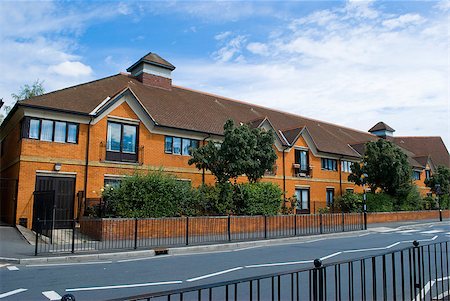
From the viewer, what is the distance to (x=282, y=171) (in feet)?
97.5

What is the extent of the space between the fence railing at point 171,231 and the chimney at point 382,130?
1286 inches

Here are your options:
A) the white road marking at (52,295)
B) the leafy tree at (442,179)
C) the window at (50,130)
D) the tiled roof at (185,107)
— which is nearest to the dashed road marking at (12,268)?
the white road marking at (52,295)

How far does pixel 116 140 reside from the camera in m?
21.3

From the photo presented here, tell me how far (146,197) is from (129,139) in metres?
5.94

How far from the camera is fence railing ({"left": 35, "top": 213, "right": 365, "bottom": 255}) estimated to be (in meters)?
14.8

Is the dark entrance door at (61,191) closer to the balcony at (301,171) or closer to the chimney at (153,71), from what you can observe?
the chimney at (153,71)

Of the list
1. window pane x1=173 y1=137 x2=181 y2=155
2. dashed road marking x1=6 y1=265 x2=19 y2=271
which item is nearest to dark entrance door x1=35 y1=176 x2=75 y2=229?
window pane x1=173 y1=137 x2=181 y2=155

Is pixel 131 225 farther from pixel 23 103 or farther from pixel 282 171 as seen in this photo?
pixel 282 171

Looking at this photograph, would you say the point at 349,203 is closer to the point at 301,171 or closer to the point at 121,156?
the point at 301,171

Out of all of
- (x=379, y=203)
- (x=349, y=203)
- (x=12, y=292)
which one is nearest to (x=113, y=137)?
(x=12, y=292)

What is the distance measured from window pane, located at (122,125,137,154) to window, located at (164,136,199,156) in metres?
2.10

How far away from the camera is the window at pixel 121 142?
21062mm

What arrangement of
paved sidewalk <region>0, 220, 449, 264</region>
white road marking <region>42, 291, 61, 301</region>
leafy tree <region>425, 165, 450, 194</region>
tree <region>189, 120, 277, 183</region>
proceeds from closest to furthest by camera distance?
white road marking <region>42, 291, 61, 301</region> → paved sidewalk <region>0, 220, 449, 264</region> → tree <region>189, 120, 277, 183</region> → leafy tree <region>425, 165, 450, 194</region>

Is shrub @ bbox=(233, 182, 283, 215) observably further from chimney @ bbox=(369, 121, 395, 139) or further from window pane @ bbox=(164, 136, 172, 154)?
chimney @ bbox=(369, 121, 395, 139)
